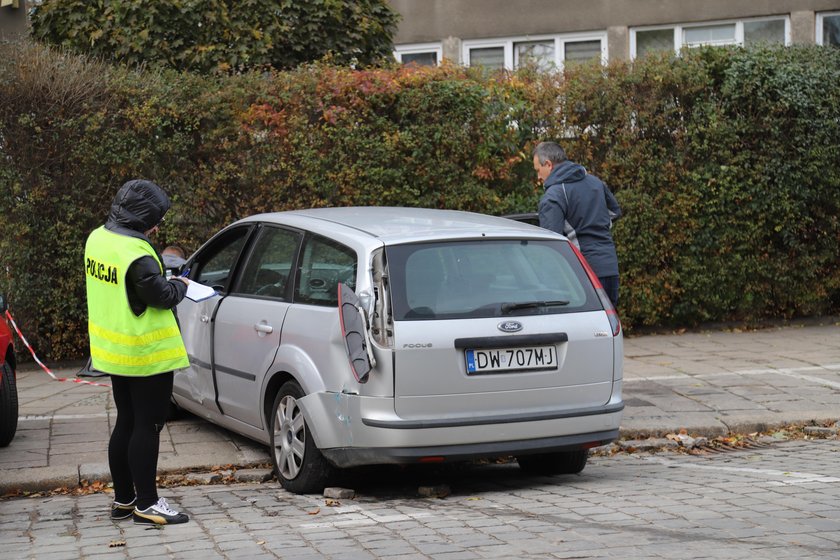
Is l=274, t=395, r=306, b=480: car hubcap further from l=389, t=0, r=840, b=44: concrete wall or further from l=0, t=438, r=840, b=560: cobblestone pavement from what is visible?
l=389, t=0, r=840, b=44: concrete wall

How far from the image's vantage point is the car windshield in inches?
251

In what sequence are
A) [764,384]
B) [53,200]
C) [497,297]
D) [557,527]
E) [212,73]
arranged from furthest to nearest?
[212,73] → [53,200] → [764,384] → [497,297] → [557,527]

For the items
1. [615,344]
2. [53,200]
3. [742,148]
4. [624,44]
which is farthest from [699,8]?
[615,344]

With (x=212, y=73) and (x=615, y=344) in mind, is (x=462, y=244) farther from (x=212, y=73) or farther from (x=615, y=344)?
(x=212, y=73)

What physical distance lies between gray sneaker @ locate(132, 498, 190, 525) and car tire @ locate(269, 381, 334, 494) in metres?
0.80

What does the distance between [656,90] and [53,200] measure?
6.26m

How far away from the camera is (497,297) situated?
6527 millimetres

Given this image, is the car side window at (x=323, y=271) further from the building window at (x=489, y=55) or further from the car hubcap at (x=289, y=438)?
the building window at (x=489, y=55)

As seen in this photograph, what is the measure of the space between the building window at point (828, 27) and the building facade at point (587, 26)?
18 mm

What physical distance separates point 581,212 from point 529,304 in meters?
2.31

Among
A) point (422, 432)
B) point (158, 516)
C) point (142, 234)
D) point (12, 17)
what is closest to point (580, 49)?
point (12, 17)

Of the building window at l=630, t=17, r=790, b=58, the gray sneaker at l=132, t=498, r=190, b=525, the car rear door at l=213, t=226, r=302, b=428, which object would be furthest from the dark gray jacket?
the building window at l=630, t=17, r=790, b=58

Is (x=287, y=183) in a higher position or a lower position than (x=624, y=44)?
lower

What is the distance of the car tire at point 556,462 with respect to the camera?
7.17 m
